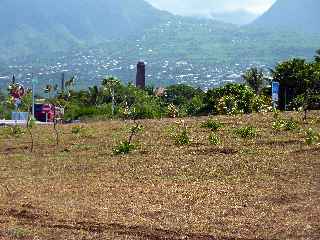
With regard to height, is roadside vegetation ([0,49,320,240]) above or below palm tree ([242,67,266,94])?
above

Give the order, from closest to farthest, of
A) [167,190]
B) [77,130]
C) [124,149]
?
[167,190] → [124,149] → [77,130]

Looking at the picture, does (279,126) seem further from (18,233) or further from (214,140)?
(18,233)

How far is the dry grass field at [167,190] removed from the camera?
8.97m

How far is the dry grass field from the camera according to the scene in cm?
897

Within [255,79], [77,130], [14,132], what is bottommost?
[14,132]

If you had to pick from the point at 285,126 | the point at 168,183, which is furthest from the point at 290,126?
the point at 168,183

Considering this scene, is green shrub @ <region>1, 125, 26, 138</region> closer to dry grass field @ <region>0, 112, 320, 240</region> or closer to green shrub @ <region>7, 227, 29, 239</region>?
dry grass field @ <region>0, 112, 320, 240</region>

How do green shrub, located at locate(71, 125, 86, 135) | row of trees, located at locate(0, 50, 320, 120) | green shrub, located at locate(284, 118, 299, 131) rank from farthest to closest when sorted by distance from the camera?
1. row of trees, located at locate(0, 50, 320, 120)
2. green shrub, located at locate(71, 125, 86, 135)
3. green shrub, located at locate(284, 118, 299, 131)

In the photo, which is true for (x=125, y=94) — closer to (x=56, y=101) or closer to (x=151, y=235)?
(x=56, y=101)

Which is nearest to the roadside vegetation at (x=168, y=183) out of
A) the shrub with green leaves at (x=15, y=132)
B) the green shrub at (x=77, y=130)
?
the green shrub at (x=77, y=130)

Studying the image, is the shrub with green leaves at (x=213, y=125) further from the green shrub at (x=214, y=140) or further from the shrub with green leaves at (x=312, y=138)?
the shrub with green leaves at (x=312, y=138)

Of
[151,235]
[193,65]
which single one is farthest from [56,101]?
[193,65]

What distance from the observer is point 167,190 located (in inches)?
452

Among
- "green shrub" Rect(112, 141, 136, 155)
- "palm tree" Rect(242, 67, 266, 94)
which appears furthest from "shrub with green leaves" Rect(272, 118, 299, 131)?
Result: "palm tree" Rect(242, 67, 266, 94)
